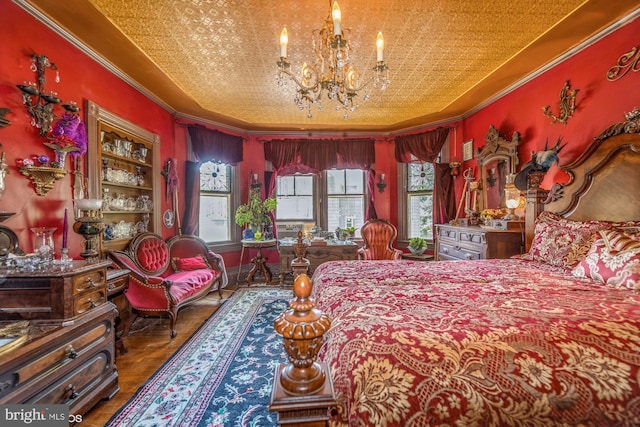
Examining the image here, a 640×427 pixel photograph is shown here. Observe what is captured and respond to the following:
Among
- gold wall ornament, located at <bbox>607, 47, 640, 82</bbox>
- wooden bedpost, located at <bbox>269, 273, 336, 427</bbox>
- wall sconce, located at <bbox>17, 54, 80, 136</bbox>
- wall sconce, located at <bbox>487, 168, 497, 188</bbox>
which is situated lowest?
wooden bedpost, located at <bbox>269, 273, 336, 427</bbox>

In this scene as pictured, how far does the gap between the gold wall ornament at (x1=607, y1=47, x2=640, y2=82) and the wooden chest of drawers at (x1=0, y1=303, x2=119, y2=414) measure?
14.6 feet

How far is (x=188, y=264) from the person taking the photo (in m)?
3.85

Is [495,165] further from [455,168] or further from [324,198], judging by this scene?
[324,198]

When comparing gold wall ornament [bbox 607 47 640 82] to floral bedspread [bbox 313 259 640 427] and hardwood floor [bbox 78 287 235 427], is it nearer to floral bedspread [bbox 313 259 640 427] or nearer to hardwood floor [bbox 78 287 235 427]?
floral bedspread [bbox 313 259 640 427]

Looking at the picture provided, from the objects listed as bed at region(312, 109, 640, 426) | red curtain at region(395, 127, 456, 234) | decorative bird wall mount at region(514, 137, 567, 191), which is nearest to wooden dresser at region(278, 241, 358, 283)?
red curtain at region(395, 127, 456, 234)

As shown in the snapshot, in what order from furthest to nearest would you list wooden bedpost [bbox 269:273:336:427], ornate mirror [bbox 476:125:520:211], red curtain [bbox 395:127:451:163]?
red curtain [bbox 395:127:451:163]
ornate mirror [bbox 476:125:520:211]
wooden bedpost [bbox 269:273:336:427]

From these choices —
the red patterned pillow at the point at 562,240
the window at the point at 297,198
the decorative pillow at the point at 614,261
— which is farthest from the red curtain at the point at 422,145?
the decorative pillow at the point at 614,261

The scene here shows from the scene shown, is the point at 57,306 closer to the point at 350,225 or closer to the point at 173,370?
the point at 173,370

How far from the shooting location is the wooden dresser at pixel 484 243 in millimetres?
3043

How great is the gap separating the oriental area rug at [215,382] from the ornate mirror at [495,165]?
3.35 m

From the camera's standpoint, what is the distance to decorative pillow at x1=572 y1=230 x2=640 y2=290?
5.26 ft

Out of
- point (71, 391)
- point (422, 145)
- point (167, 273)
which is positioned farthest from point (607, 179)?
point (167, 273)

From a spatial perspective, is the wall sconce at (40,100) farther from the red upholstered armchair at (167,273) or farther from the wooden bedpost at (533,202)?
the wooden bedpost at (533,202)

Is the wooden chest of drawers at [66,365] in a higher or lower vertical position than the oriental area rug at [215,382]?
higher
